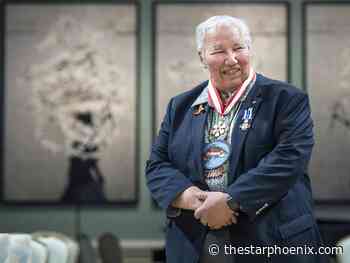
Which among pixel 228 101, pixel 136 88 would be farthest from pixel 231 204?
pixel 136 88

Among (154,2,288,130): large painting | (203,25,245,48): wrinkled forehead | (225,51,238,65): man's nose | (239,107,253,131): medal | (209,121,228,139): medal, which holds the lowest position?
(209,121,228,139): medal

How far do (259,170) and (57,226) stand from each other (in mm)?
3017

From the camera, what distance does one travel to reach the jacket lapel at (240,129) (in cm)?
157

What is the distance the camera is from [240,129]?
62.6 inches

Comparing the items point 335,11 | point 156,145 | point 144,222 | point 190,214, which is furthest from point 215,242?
point 335,11

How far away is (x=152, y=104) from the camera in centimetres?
439

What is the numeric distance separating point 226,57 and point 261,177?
0.89 ft

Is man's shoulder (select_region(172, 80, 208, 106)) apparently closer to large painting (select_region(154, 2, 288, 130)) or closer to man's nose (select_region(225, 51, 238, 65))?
man's nose (select_region(225, 51, 238, 65))

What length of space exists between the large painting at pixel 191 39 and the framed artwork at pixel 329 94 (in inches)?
6.6

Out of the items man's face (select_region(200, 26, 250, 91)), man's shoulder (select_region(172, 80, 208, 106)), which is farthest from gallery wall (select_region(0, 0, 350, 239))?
man's face (select_region(200, 26, 250, 91))

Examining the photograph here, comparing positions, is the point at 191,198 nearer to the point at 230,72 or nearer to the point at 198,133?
the point at 198,133

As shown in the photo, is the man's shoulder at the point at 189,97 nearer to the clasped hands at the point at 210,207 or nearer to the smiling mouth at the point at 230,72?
the smiling mouth at the point at 230,72

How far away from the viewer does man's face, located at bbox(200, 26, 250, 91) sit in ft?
5.23

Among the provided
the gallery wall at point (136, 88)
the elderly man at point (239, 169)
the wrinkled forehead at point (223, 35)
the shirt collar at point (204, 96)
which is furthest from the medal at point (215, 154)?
the gallery wall at point (136, 88)
